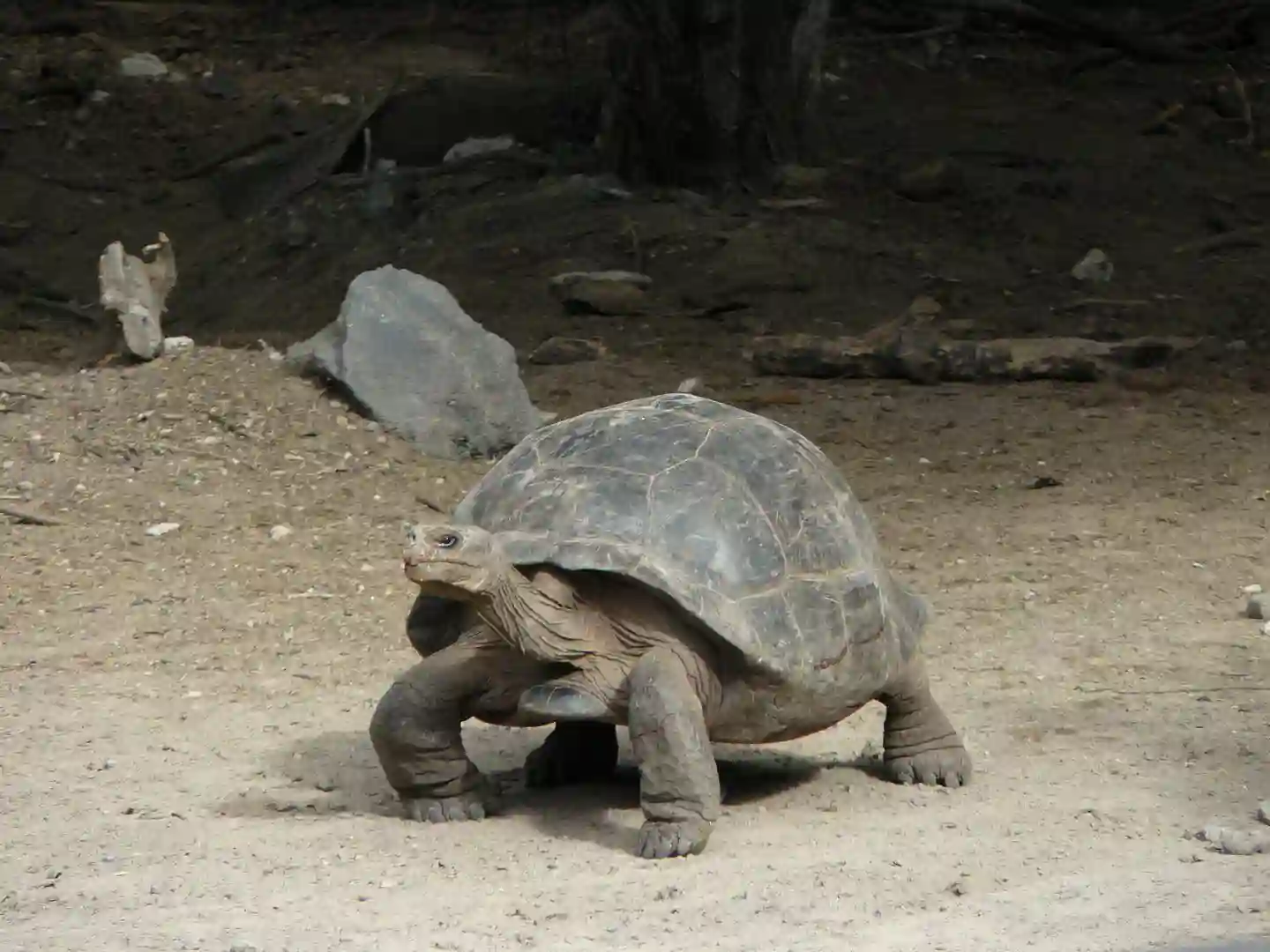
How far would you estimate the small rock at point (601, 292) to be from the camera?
389 inches

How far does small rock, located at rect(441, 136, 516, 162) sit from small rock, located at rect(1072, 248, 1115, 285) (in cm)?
365

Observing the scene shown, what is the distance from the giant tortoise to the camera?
4.21m

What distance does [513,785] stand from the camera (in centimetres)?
498

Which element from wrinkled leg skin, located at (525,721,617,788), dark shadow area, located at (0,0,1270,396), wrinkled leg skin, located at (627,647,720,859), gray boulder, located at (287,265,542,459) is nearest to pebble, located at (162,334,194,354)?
gray boulder, located at (287,265,542,459)

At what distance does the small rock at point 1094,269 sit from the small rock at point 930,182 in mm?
1148

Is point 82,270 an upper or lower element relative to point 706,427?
lower

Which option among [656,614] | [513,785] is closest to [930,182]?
[513,785]

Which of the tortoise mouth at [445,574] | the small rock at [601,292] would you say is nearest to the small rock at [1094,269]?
the small rock at [601,292]

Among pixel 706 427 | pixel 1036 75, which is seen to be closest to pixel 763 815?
pixel 706 427

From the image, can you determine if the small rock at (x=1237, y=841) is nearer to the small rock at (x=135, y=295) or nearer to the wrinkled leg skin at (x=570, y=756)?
the wrinkled leg skin at (x=570, y=756)

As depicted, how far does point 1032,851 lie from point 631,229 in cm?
682

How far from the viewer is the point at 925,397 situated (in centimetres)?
873

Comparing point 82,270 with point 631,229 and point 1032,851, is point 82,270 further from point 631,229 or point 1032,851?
point 1032,851

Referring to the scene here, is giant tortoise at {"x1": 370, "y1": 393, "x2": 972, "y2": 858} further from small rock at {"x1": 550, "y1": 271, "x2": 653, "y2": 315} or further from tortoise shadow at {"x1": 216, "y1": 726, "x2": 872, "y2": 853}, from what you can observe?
small rock at {"x1": 550, "y1": 271, "x2": 653, "y2": 315}
